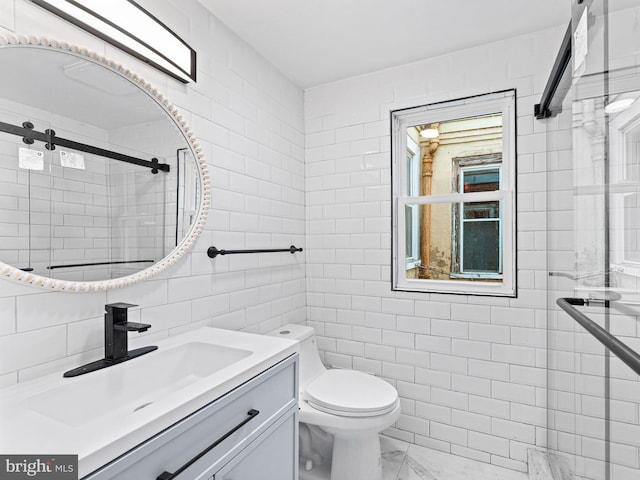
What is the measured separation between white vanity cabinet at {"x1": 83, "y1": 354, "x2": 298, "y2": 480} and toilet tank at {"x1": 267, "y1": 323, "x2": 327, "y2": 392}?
66cm

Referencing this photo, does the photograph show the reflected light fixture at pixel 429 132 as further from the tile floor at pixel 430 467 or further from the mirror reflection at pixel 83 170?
the tile floor at pixel 430 467

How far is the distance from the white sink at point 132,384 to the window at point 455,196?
135cm

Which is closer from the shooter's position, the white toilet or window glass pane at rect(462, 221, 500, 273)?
the white toilet

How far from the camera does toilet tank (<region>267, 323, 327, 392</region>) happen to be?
6.63 ft

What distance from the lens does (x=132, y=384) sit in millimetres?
1145

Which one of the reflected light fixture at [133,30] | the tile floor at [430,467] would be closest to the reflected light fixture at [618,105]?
the reflected light fixture at [133,30]

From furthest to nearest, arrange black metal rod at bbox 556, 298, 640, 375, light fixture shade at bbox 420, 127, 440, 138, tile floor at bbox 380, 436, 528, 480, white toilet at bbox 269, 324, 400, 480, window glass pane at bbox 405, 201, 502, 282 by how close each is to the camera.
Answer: light fixture shade at bbox 420, 127, 440, 138
window glass pane at bbox 405, 201, 502, 282
tile floor at bbox 380, 436, 528, 480
white toilet at bbox 269, 324, 400, 480
black metal rod at bbox 556, 298, 640, 375

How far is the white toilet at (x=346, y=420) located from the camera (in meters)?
1.63

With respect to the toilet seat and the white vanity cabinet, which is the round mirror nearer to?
the white vanity cabinet

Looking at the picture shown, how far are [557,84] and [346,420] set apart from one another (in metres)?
1.85

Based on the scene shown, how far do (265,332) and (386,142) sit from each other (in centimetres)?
149

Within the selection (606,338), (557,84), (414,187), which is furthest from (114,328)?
(557,84)

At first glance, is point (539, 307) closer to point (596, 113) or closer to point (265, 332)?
point (596, 113)

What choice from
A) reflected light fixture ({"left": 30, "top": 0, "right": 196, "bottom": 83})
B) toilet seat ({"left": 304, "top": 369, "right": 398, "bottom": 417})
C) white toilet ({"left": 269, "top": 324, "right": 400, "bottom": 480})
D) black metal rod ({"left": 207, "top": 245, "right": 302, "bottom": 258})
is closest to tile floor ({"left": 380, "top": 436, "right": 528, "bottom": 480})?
white toilet ({"left": 269, "top": 324, "right": 400, "bottom": 480})
